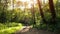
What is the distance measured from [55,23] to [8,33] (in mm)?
4860

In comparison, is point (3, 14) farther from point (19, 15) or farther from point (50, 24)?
point (50, 24)

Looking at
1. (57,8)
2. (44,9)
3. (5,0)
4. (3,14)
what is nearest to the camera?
(57,8)

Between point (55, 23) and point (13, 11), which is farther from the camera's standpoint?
point (13, 11)

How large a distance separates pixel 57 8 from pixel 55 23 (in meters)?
2.77

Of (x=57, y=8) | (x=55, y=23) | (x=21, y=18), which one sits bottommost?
(x=21, y=18)

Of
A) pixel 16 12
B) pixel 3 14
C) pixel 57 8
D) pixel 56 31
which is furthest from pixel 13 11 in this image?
pixel 56 31

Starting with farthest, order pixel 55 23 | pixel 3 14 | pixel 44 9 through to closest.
Answer: pixel 3 14
pixel 44 9
pixel 55 23

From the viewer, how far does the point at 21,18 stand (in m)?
42.3

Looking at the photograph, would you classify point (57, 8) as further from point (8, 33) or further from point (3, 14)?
point (3, 14)

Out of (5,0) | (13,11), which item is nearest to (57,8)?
(5,0)

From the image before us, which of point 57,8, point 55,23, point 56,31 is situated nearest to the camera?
point 56,31

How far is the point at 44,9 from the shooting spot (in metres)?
21.7

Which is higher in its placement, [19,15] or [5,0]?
[5,0]

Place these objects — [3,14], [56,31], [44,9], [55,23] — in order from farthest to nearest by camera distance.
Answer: [3,14]
[44,9]
[55,23]
[56,31]
